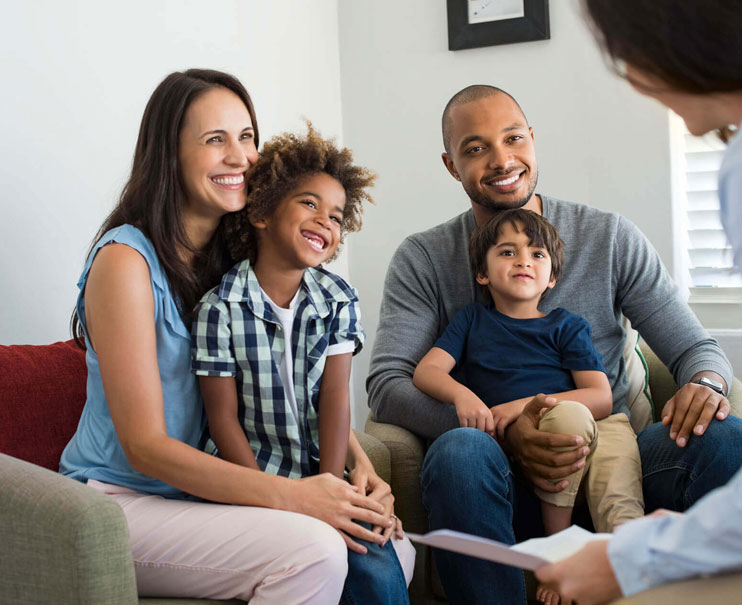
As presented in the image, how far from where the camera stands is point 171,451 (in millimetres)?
1336

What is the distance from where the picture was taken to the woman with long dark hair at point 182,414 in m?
1.28

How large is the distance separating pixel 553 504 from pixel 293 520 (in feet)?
1.97

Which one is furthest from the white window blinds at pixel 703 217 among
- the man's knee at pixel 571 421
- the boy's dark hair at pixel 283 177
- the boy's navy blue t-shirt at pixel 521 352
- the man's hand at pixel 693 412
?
the boy's dark hair at pixel 283 177

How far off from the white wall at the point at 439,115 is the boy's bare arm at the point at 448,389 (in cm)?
126

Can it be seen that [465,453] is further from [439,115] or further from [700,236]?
[439,115]

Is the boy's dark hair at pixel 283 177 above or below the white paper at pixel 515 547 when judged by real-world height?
above

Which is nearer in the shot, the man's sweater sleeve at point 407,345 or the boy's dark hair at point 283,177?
the boy's dark hair at point 283,177

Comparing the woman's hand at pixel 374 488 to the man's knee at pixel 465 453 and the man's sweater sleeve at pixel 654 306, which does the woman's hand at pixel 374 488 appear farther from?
the man's sweater sleeve at pixel 654 306

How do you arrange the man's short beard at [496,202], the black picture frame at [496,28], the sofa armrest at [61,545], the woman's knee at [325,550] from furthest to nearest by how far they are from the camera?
the black picture frame at [496,28]
the man's short beard at [496,202]
the woman's knee at [325,550]
the sofa armrest at [61,545]

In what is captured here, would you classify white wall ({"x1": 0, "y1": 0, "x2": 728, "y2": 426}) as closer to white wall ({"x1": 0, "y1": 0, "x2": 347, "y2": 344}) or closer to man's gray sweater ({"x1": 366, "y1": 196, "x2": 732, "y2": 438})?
white wall ({"x1": 0, "y1": 0, "x2": 347, "y2": 344})

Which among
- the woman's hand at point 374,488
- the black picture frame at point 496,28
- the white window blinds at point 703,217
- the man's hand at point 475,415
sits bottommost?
the woman's hand at point 374,488

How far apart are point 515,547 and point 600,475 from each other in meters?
0.81

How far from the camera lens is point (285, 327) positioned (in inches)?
60.4

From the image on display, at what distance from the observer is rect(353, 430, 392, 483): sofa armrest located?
1.73m
